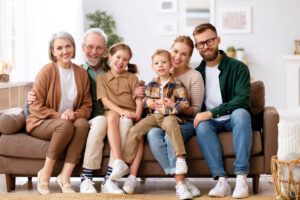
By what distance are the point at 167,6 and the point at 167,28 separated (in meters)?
0.31

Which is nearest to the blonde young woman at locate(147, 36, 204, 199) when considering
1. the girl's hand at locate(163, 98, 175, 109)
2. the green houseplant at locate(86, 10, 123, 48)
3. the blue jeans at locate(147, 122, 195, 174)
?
the blue jeans at locate(147, 122, 195, 174)

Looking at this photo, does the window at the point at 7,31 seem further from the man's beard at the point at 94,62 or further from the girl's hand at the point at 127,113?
the girl's hand at the point at 127,113

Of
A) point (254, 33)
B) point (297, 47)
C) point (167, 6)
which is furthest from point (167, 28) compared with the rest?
point (297, 47)

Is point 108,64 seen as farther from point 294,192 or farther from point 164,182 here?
point 294,192

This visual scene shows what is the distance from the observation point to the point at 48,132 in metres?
3.34

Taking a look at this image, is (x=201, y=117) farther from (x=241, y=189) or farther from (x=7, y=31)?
(x=7, y=31)

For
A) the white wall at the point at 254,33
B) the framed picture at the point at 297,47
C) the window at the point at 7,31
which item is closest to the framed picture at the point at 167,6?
the white wall at the point at 254,33

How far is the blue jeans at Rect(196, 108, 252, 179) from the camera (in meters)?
3.18

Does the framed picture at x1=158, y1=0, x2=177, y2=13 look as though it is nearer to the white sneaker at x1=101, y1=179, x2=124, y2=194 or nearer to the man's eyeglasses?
the man's eyeglasses

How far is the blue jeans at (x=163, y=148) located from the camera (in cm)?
322

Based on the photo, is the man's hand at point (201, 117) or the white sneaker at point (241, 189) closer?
the white sneaker at point (241, 189)

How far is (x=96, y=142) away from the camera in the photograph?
3.31m

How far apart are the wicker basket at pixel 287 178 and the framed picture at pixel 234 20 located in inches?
191

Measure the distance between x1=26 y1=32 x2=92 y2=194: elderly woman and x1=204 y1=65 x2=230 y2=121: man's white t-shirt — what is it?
0.78m
